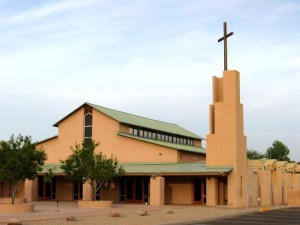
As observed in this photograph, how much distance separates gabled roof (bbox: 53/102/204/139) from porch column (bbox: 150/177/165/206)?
925cm

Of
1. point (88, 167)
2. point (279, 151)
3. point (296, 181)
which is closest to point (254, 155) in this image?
point (279, 151)

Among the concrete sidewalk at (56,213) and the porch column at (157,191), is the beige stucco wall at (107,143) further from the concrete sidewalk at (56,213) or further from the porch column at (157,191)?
the concrete sidewalk at (56,213)

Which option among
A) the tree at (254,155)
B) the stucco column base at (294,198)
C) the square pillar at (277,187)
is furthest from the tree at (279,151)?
the stucco column base at (294,198)

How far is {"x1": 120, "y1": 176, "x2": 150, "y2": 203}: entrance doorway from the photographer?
47188mm

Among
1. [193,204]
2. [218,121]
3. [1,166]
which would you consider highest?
[218,121]

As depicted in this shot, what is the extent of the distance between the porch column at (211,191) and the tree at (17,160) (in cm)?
1473

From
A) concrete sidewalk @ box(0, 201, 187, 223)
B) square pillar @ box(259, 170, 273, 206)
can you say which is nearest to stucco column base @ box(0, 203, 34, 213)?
concrete sidewalk @ box(0, 201, 187, 223)

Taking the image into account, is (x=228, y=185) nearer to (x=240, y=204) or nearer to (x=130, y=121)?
(x=240, y=204)

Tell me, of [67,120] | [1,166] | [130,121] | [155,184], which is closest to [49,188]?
[67,120]

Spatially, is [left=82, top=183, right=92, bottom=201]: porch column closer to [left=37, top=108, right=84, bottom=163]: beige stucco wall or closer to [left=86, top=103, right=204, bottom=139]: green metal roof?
[left=37, top=108, right=84, bottom=163]: beige stucco wall

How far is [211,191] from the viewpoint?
42.1m

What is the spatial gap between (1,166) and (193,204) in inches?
713

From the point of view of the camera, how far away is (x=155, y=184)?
1673 inches

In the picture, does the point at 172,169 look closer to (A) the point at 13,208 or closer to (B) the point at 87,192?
(B) the point at 87,192
